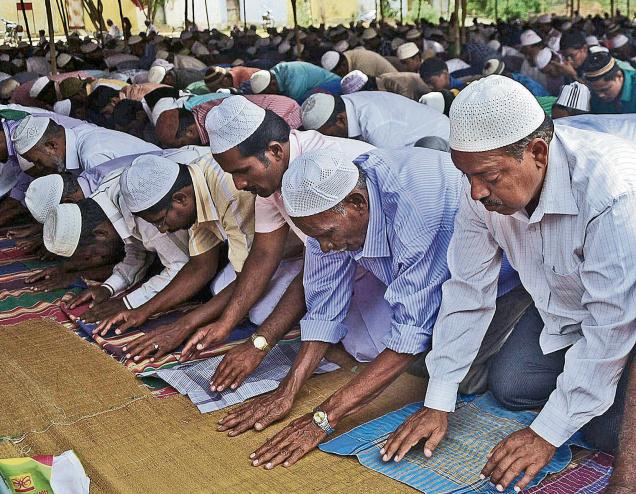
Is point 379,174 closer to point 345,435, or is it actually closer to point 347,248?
point 347,248

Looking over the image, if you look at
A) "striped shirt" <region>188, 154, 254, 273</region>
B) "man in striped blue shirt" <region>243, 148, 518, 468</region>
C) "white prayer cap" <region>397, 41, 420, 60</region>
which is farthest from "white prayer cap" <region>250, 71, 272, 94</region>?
"man in striped blue shirt" <region>243, 148, 518, 468</region>

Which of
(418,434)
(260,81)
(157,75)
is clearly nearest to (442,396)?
(418,434)

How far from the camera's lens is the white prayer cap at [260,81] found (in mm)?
5742

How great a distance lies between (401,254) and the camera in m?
2.23

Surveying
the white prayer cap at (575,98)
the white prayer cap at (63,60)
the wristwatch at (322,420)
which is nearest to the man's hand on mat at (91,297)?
the wristwatch at (322,420)

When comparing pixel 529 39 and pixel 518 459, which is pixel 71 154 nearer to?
pixel 518 459

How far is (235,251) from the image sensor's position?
3010 mm

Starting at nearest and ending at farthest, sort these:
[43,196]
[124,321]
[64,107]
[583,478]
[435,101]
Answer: [583,478], [124,321], [43,196], [435,101], [64,107]

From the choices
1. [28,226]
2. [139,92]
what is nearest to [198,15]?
[139,92]

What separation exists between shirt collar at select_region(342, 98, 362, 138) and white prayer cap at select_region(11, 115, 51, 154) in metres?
1.48

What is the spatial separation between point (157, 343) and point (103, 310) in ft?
1.63

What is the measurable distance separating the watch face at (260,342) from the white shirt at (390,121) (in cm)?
184

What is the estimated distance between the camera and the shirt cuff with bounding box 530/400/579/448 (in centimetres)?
180

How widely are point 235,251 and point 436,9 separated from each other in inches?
781
